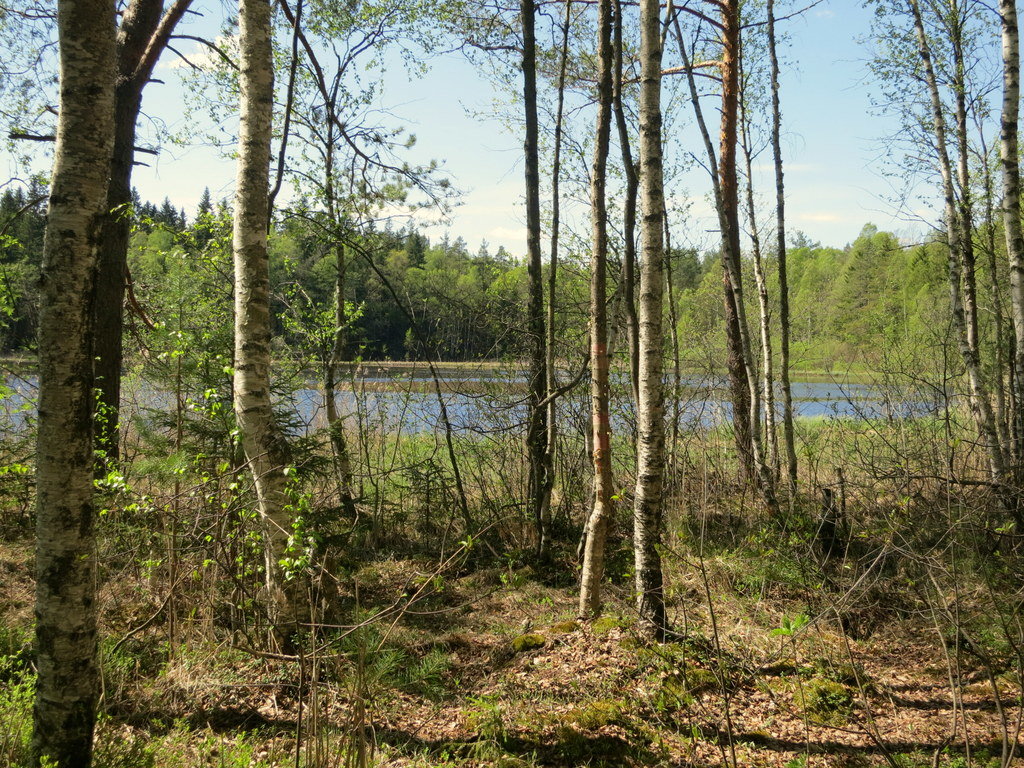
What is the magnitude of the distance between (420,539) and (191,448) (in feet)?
13.4

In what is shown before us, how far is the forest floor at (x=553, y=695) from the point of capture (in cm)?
354

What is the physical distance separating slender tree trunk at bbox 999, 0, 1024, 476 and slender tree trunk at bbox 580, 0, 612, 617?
4.68 meters

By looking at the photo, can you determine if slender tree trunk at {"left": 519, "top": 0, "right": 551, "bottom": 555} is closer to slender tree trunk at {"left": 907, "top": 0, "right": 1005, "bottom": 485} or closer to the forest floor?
the forest floor

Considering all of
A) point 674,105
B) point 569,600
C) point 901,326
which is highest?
point 674,105

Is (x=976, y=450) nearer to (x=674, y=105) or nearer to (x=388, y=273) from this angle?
(x=674, y=105)

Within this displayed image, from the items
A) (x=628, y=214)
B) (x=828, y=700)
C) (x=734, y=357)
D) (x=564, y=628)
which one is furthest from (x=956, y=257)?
(x=564, y=628)

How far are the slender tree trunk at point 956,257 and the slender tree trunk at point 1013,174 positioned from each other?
39 cm

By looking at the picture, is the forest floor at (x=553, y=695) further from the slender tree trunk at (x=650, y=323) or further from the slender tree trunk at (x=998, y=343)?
the slender tree trunk at (x=998, y=343)

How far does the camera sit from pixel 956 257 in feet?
26.6

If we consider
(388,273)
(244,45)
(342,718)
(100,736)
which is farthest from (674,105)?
(100,736)

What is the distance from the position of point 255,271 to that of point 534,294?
3.59 meters

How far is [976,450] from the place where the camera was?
8758 millimetres

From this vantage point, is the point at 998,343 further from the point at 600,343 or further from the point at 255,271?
the point at 255,271

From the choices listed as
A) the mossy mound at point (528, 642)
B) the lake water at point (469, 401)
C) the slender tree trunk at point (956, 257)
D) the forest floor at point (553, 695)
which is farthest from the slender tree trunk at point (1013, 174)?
the mossy mound at point (528, 642)
